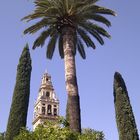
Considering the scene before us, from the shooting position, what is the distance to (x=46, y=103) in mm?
64750

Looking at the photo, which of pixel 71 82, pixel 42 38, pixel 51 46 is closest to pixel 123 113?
pixel 71 82

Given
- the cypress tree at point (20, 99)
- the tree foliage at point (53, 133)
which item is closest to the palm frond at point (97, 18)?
the cypress tree at point (20, 99)

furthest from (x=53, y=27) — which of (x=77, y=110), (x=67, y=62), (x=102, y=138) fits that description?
(x=102, y=138)

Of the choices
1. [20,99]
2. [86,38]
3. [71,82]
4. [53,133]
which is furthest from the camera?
[20,99]

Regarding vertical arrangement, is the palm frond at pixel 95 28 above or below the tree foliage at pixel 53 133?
above

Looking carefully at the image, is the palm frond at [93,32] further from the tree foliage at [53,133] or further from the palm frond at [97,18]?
the tree foliage at [53,133]

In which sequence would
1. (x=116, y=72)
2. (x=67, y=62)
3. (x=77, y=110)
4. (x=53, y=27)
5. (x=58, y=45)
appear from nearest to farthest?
(x=77, y=110) → (x=67, y=62) → (x=53, y=27) → (x=58, y=45) → (x=116, y=72)

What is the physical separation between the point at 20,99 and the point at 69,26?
8.30 metres

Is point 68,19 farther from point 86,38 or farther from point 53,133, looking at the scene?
point 53,133

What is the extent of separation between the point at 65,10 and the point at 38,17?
221 centimetres

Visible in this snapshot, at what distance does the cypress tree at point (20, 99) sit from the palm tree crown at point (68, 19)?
4769 mm

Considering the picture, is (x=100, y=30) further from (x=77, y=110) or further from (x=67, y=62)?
(x=77, y=110)

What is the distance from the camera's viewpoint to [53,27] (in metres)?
25.4

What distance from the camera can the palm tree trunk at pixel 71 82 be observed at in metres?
21.1
